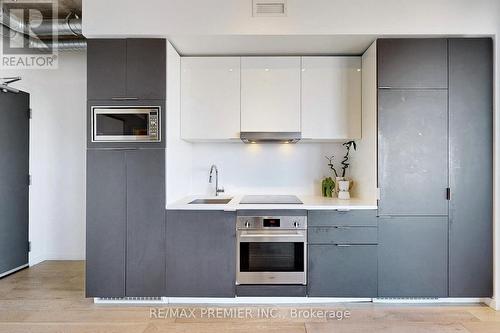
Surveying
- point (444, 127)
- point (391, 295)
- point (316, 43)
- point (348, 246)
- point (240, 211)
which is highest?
point (316, 43)

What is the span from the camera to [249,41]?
110 inches

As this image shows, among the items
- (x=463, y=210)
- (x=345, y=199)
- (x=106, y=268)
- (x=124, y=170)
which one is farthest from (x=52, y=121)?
(x=463, y=210)

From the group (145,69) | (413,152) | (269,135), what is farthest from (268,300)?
(145,69)

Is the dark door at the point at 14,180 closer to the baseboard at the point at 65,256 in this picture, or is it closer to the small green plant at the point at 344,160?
the baseboard at the point at 65,256

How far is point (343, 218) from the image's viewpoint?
8.84 ft

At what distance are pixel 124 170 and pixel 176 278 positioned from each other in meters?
1.07

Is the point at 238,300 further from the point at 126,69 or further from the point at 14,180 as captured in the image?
the point at 14,180

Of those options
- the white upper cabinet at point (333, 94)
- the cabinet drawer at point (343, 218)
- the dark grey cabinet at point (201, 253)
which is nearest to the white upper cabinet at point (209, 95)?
the white upper cabinet at point (333, 94)

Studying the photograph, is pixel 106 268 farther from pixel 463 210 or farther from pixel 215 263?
pixel 463 210

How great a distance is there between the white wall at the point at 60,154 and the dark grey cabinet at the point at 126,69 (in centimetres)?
148

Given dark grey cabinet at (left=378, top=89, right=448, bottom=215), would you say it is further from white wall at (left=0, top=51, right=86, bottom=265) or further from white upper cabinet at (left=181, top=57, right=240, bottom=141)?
white wall at (left=0, top=51, right=86, bottom=265)

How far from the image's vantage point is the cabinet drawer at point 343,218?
2695mm

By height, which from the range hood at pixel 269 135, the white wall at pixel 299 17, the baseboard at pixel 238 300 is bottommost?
the baseboard at pixel 238 300

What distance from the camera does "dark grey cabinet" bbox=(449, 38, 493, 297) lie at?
2.67 m
